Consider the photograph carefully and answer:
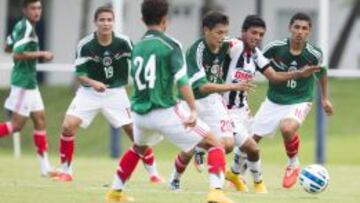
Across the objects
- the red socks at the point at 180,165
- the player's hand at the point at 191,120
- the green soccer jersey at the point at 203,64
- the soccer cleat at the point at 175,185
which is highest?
the green soccer jersey at the point at 203,64

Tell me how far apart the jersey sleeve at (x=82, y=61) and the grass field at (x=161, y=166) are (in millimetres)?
1327

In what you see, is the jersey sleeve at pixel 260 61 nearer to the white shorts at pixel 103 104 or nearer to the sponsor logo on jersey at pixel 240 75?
Answer: the sponsor logo on jersey at pixel 240 75

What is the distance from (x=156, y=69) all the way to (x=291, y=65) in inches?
163

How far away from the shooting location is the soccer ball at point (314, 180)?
14.2 metres

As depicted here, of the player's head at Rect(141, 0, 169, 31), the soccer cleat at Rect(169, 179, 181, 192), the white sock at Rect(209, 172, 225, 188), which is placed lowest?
the soccer cleat at Rect(169, 179, 181, 192)

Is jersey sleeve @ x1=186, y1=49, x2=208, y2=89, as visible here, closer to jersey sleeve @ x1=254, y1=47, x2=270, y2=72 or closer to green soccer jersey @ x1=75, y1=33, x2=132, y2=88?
jersey sleeve @ x1=254, y1=47, x2=270, y2=72

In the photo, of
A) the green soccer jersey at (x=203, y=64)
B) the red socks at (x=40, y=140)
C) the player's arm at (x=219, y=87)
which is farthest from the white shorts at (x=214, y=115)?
the red socks at (x=40, y=140)

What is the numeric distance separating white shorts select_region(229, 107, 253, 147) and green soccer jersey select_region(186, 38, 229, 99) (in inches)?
25.5

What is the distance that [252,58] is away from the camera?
14969mm

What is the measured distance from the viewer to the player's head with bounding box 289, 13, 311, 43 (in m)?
15.7

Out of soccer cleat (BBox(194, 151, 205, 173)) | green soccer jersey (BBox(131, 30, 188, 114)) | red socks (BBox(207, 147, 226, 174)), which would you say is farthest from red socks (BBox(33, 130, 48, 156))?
red socks (BBox(207, 147, 226, 174))

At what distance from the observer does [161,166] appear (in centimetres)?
2059

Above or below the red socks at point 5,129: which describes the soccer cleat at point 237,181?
below

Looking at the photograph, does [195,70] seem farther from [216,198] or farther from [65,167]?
[65,167]
